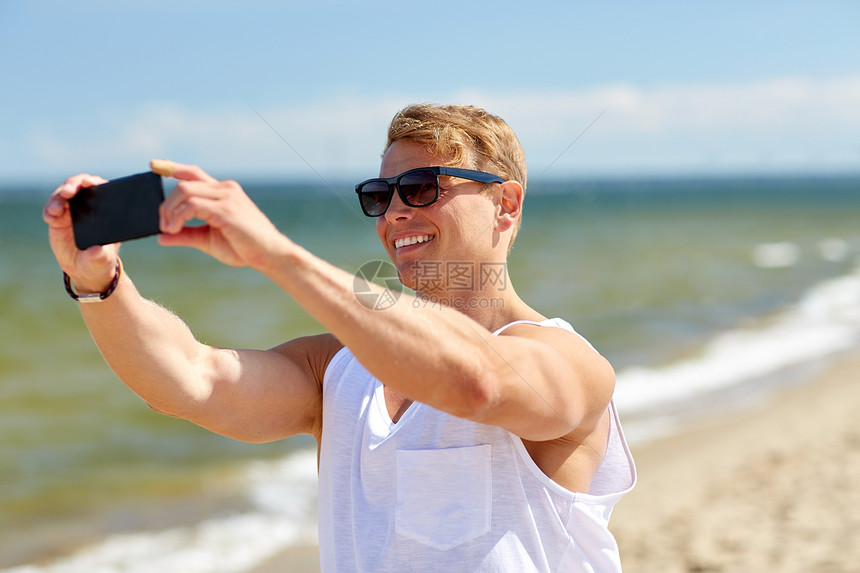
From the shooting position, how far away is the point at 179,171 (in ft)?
4.41

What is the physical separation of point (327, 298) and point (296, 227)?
37.9 meters

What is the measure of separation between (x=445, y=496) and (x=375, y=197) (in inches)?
37.2

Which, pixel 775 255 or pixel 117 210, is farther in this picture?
pixel 775 255

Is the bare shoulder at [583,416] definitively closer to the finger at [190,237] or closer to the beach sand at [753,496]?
the finger at [190,237]

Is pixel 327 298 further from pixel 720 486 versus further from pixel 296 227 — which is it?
pixel 296 227

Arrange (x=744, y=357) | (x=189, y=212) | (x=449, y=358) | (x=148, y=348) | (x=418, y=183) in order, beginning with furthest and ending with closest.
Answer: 1. (x=744, y=357)
2. (x=418, y=183)
3. (x=148, y=348)
4. (x=449, y=358)
5. (x=189, y=212)

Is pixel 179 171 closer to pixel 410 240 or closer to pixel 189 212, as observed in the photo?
pixel 189 212

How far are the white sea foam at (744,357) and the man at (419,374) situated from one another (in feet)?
18.5

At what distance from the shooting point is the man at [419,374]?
4.40 feet

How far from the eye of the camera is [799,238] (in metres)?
27.9

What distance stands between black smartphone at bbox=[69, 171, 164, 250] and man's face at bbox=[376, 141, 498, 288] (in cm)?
89

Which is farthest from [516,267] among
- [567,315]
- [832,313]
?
[832,313]

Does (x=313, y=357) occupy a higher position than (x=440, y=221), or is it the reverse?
(x=440, y=221)

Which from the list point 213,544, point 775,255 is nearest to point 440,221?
point 213,544
